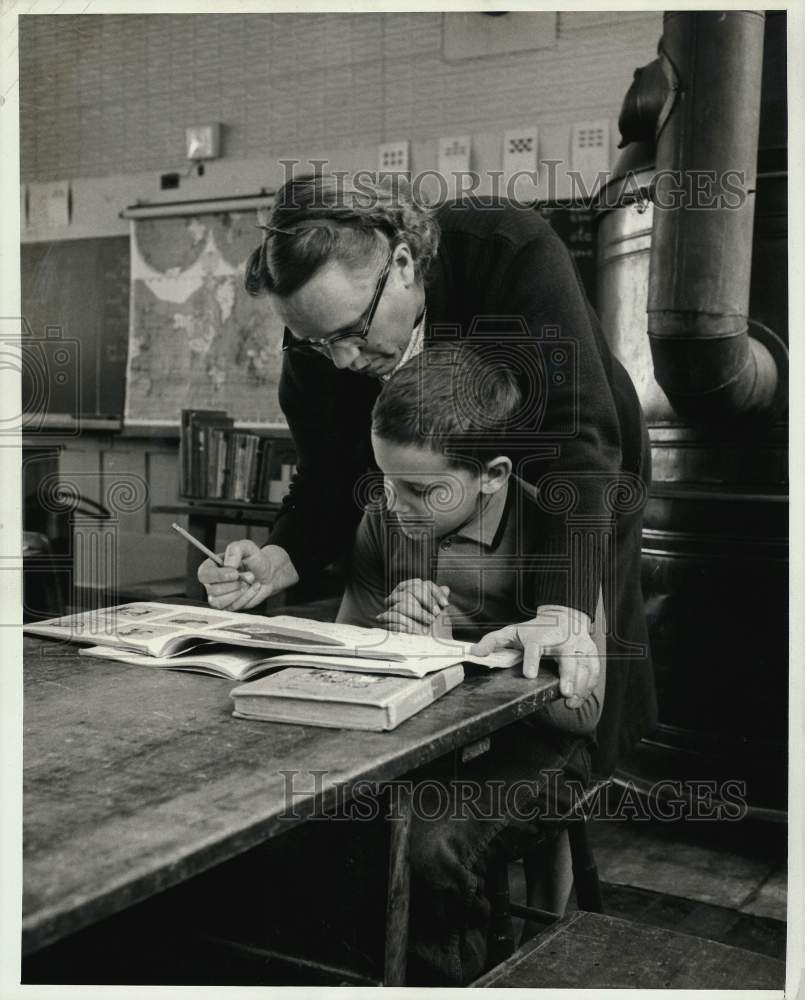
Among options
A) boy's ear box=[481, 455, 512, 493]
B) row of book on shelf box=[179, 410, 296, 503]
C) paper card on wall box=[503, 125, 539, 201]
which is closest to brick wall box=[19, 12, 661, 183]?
paper card on wall box=[503, 125, 539, 201]

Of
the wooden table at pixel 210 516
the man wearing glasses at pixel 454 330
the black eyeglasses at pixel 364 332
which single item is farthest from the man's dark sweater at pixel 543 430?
the wooden table at pixel 210 516

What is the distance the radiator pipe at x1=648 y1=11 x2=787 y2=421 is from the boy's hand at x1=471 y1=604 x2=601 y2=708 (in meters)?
1.22

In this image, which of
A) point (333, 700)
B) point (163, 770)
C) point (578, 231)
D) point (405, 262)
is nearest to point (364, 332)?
point (405, 262)

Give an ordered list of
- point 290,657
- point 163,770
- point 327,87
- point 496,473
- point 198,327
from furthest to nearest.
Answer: point 198,327
point 327,87
point 496,473
point 290,657
point 163,770

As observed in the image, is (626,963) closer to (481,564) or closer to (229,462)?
(481,564)

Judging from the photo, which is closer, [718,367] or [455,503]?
[455,503]

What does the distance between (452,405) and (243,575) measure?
470 mm

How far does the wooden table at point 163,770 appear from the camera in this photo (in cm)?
67

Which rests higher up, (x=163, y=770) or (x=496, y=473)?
(x=496, y=473)

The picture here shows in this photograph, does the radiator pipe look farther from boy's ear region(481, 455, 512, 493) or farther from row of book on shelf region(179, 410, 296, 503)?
row of book on shelf region(179, 410, 296, 503)

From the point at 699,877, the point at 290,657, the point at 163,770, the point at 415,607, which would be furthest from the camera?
the point at 699,877

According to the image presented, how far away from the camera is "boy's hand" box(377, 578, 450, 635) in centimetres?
155

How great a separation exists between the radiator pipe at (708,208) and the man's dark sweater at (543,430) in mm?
448

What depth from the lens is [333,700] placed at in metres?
0.98
